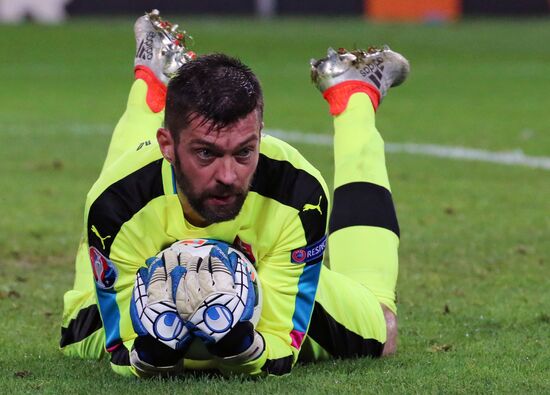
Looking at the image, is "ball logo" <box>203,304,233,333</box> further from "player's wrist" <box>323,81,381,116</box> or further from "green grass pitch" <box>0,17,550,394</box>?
"player's wrist" <box>323,81,381,116</box>

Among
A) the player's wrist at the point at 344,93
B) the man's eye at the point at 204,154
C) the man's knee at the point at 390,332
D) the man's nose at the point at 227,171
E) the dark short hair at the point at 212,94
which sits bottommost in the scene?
the man's knee at the point at 390,332

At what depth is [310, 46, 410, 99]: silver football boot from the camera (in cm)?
612

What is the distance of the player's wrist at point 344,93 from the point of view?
6.04 metres

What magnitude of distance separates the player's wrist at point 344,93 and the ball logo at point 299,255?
139 centimetres

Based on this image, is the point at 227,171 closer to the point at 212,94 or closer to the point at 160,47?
the point at 212,94

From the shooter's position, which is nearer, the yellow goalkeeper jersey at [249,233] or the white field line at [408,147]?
the yellow goalkeeper jersey at [249,233]

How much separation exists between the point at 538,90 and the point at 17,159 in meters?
9.61

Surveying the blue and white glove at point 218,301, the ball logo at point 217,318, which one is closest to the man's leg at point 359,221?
the blue and white glove at point 218,301

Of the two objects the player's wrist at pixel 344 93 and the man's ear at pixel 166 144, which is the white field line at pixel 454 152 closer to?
the player's wrist at pixel 344 93

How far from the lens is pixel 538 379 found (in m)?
4.67

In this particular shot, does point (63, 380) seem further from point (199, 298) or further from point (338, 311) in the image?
point (338, 311)

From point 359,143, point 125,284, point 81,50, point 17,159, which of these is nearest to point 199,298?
point 125,284

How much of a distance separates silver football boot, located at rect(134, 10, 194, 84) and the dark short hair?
1.72m

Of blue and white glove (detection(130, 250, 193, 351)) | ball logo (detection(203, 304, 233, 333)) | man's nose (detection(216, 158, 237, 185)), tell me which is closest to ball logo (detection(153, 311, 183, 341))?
blue and white glove (detection(130, 250, 193, 351))
